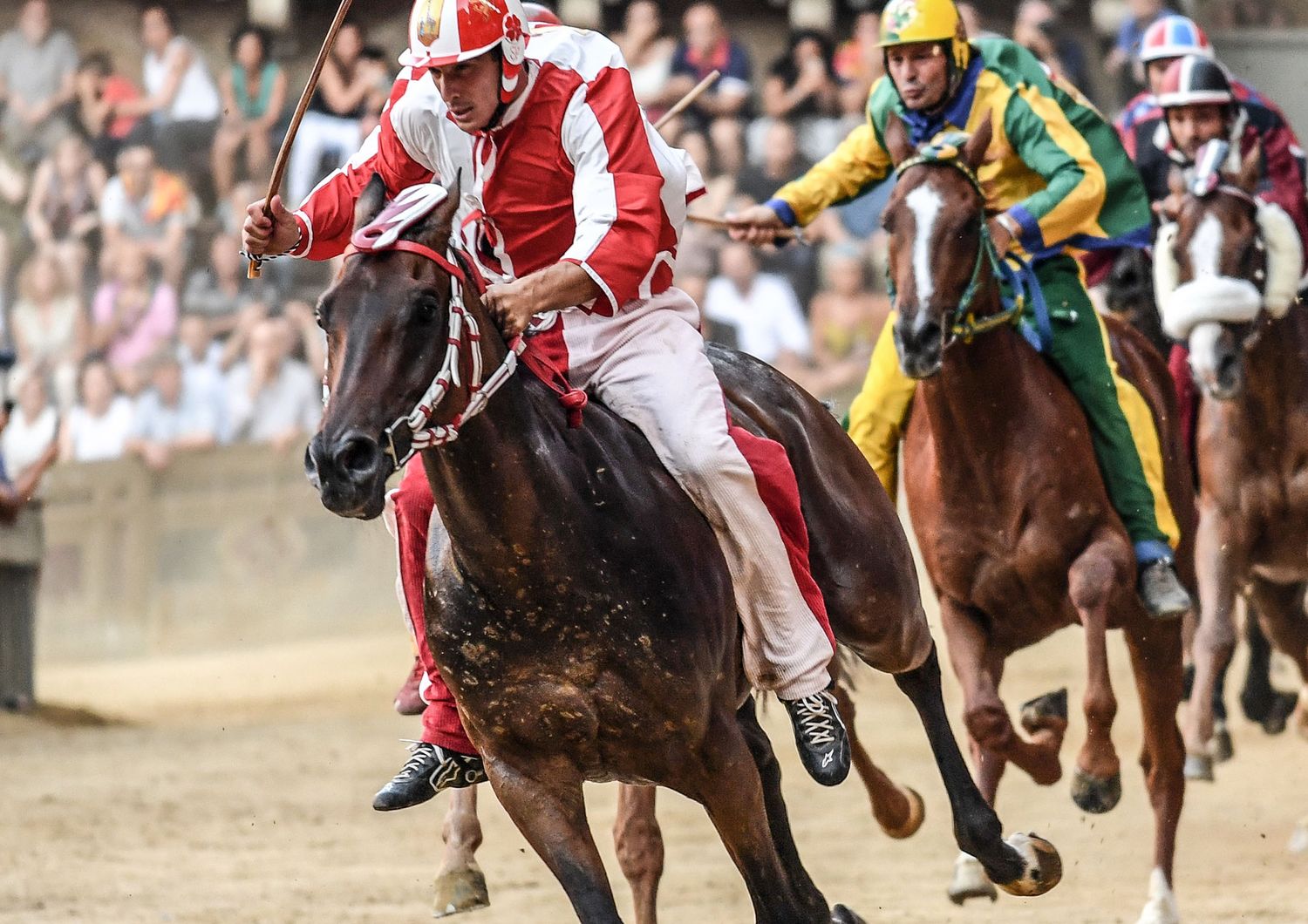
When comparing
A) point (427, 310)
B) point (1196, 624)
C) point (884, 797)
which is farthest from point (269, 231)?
point (1196, 624)

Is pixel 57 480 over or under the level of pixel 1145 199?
under

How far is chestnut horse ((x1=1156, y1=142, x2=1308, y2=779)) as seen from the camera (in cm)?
796

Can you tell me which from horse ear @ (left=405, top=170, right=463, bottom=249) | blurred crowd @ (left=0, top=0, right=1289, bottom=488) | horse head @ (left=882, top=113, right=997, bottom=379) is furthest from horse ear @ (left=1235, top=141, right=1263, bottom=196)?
blurred crowd @ (left=0, top=0, right=1289, bottom=488)

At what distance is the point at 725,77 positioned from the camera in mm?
14172

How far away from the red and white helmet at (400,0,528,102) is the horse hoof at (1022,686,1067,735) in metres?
3.11

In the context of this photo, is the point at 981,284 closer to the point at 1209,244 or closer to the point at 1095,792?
the point at 1095,792

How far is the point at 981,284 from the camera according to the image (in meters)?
6.30

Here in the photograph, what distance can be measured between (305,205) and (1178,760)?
156 inches

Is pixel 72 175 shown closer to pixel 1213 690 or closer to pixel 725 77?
pixel 725 77

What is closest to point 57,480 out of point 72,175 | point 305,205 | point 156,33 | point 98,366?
point 98,366

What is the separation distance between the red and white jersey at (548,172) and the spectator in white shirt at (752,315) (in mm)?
8672

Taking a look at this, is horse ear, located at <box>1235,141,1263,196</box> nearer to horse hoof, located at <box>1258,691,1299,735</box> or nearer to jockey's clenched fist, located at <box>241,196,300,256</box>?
horse hoof, located at <box>1258,691,1299,735</box>

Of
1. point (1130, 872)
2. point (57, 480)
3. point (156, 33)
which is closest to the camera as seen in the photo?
point (1130, 872)

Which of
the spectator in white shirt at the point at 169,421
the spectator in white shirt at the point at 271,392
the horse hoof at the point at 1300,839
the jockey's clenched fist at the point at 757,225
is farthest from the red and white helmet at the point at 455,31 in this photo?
the spectator in white shirt at the point at 169,421
